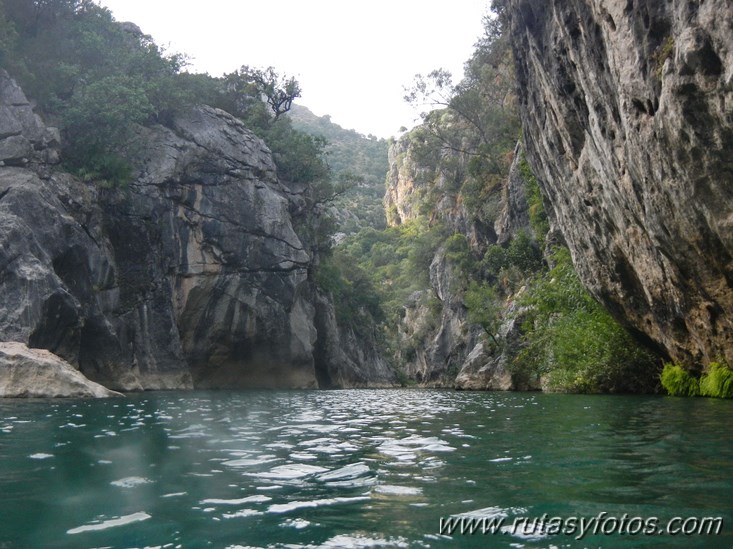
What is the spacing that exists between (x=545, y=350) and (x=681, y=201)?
17.5 m

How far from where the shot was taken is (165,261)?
106ft

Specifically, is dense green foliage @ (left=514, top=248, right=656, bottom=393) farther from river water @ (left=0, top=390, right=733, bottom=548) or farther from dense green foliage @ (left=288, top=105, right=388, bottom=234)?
dense green foliage @ (left=288, top=105, right=388, bottom=234)

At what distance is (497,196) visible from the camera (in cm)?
4809

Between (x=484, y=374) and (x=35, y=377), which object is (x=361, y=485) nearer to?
(x=35, y=377)

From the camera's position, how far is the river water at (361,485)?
375 cm

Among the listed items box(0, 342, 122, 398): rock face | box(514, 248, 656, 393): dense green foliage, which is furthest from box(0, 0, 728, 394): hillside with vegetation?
box(0, 342, 122, 398): rock face

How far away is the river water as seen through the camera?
148 inches

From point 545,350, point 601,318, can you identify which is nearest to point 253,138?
point 545,350

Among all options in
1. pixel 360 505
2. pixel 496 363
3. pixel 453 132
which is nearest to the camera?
pixel 360 505

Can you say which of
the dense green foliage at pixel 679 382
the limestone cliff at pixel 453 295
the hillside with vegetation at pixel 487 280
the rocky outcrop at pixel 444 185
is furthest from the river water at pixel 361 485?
the rocky outcrop at pixel 444 185

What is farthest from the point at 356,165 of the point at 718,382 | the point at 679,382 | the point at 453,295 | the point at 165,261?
the point at 718,382

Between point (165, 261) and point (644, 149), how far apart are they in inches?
998

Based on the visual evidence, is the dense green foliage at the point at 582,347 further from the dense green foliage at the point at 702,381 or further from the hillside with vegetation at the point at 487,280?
the dense green foliage at the point at 702,381

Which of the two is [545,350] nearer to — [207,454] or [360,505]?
[207,454]
